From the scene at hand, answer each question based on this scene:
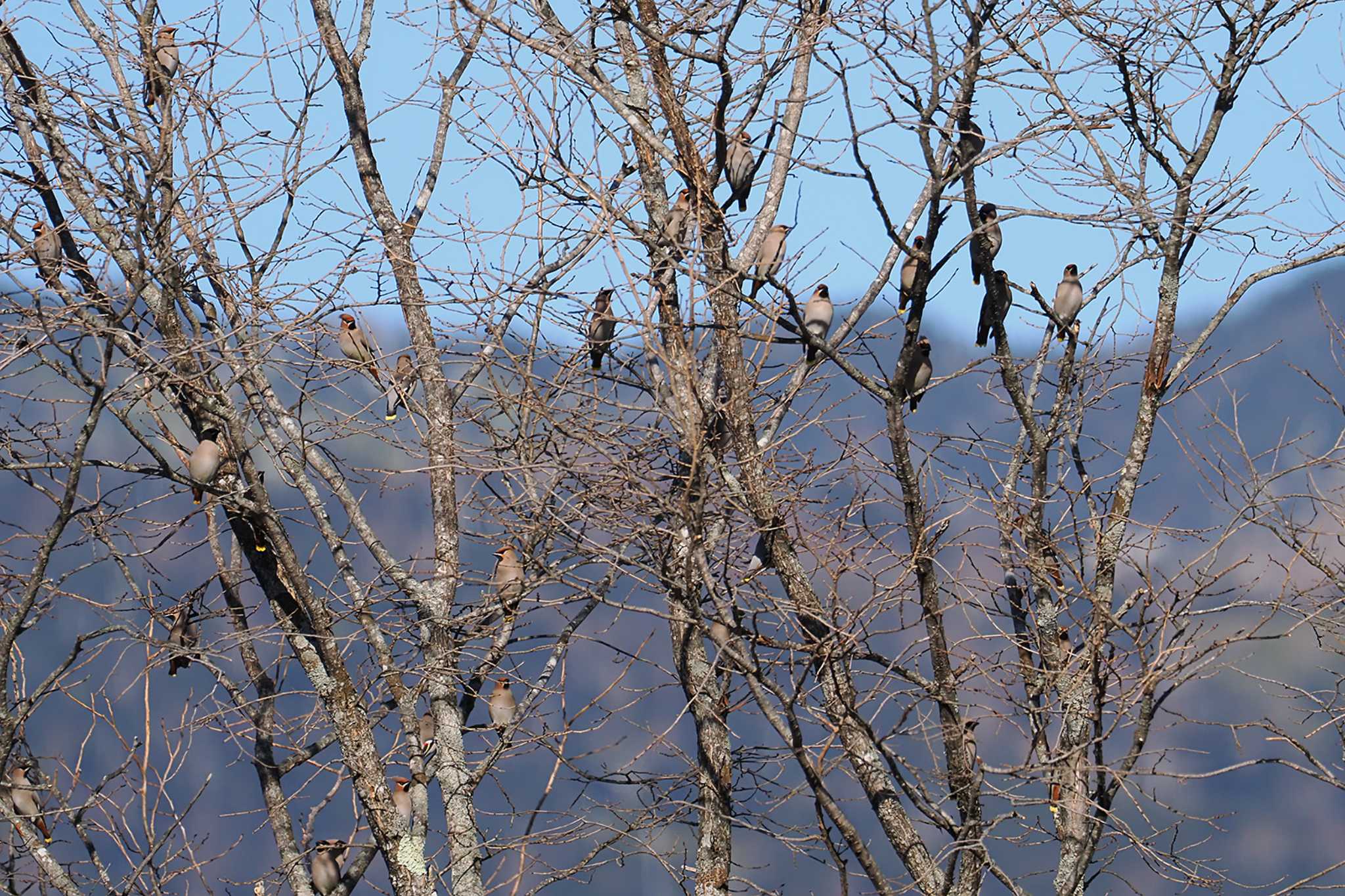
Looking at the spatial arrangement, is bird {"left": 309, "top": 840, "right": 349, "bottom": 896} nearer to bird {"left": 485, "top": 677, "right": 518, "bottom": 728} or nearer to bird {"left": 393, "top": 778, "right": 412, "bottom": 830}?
bird {"left": 393, "top": 778, "right": 412, "bottom": 830}

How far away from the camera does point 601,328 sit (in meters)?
9.46

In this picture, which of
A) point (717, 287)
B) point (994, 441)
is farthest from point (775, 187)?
point (717, 287)

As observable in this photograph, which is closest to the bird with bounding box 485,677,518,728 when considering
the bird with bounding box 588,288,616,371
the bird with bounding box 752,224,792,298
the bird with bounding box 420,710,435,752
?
the bird with bounding box 420,710,435,752

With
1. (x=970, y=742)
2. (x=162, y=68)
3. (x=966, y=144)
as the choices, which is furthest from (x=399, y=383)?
(x=970, y=742)

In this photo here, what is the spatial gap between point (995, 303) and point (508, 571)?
13.7ft

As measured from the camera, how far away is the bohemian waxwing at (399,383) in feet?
31.0

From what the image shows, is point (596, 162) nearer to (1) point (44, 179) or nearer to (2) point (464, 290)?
(2) point (464, 290)

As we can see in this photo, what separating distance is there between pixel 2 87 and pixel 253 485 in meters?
3.46

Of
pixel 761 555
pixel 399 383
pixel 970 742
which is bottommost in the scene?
pixel 970 742

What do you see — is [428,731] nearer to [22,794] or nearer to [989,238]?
[22,794]

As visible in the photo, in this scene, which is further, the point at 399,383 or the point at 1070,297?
the point at 1070,297

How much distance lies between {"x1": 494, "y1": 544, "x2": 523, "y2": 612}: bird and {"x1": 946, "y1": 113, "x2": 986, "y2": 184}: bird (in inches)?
162

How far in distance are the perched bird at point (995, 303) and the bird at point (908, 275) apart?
55 centimetres

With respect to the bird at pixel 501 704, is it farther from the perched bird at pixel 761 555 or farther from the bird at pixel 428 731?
the perched bird at pixel 761 555
